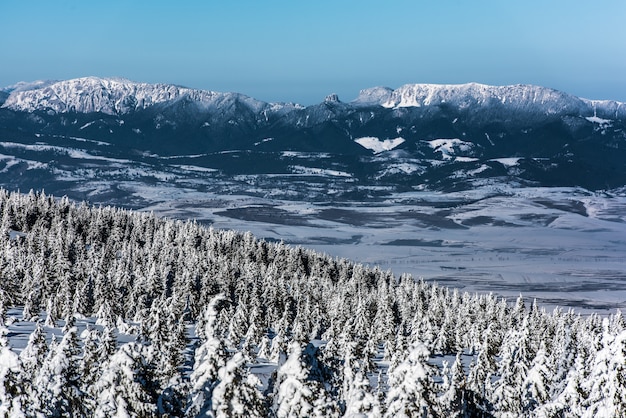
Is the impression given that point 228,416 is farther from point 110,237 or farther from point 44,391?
point 110,237

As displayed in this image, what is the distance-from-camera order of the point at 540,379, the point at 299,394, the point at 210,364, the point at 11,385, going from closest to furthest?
the point at 11,385 → the point at 210,364 → the point at 299,394 → the point at 540,379

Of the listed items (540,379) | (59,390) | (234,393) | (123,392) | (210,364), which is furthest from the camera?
(540,379)

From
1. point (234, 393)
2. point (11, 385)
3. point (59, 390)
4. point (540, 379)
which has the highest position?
point (234, 393)

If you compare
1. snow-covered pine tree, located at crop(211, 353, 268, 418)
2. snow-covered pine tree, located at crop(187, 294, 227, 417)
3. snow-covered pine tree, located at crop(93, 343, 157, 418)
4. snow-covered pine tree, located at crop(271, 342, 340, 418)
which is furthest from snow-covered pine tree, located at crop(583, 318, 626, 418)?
snow-covered pine tree, located at crop(93, 343, 157, 418)

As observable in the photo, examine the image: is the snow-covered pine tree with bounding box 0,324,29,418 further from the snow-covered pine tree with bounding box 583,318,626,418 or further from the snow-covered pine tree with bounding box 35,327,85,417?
the snow-covered pine tree with bounding box 583,318,626,418

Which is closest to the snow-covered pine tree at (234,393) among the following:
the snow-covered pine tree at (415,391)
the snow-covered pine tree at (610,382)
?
the snow-covered pine tree at (415,391)

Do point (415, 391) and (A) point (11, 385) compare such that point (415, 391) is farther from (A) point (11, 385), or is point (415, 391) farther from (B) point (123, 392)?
(A) point (11, 385)

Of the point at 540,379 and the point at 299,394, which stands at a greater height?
the point at 299,394

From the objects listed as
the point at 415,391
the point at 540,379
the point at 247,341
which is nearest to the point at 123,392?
the point at 415,391
